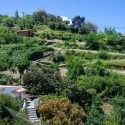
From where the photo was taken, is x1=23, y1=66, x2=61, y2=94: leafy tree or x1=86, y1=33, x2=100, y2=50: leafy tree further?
x1=86, y1=33, x2=100, y2=50: leafy tree

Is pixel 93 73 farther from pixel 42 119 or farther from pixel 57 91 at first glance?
pixel 42 119

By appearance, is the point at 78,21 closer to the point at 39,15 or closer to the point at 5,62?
the point at 39,15

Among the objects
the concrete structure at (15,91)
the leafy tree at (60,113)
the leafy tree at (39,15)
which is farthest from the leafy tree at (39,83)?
the leafy tree at (39,15)

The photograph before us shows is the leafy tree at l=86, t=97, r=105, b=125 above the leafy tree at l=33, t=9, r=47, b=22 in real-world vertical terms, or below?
below

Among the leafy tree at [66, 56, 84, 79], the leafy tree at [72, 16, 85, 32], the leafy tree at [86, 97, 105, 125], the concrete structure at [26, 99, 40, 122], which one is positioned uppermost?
the leafy tree at [72, 16, 85, 32]

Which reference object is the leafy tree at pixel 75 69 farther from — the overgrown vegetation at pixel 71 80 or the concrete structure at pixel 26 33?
the concrete structure at pixel 26 33

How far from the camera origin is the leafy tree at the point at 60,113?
16.4 m

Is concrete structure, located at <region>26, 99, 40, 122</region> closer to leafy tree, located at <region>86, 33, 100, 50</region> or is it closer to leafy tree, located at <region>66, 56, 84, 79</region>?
leafy tree, located at <region>66, 56, 84, 79</region>

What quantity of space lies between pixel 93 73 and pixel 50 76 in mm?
5025

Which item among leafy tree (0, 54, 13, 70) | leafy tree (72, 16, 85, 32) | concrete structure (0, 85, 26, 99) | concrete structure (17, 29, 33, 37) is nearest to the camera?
concrete structure (0, 85, 26, 99)

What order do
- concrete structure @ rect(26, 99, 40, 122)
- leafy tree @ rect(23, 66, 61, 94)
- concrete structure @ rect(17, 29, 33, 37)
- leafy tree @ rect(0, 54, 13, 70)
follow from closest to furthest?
concrete structure @ rect(26, 99, 40, 122)
leafy tree @ rect(23, 66, 61, 94)
leafy tree @ rect(0, 54, 13, 70)
concrete structure @ rect(17, 29, 33, 37)

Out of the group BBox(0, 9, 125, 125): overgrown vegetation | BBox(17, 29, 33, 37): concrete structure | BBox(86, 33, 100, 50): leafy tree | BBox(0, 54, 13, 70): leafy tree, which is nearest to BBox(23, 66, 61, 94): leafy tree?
BBox(0, 9, 125, 125): overgrown vegetation

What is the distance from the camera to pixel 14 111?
1521 centimetres

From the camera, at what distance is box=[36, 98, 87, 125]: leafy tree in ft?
53.8
